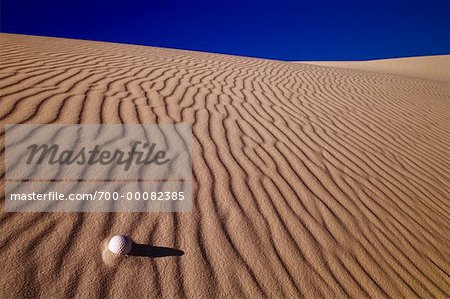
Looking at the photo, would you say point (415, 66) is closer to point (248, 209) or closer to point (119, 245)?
point (248, 209)

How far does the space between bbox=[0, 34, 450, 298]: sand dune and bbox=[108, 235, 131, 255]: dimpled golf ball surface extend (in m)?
0.08

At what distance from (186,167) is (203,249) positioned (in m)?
0.88

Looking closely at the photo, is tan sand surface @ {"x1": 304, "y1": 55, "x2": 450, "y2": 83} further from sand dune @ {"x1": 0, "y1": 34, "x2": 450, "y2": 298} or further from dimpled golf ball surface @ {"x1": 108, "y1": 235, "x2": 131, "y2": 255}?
dimpled golf ball surface @ {"x1": 108, "y1": 235, "x2": 131, "y2": 255}

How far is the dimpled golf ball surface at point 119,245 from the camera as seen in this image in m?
1.75

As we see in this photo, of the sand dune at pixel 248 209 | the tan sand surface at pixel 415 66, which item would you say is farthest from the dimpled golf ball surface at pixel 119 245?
the tan sand surface at pixel 415 66

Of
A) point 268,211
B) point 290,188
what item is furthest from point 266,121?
point 268,211

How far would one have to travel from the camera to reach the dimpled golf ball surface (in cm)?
175

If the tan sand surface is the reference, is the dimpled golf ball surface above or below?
above

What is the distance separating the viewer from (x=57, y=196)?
6.87ft

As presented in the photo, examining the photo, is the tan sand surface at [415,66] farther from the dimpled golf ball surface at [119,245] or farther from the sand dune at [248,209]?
the dimpled golf ball surface at [119,245]

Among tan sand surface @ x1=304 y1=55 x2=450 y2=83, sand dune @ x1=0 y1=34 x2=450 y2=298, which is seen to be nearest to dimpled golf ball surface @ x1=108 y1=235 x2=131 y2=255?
sand dune @ x1=0 y1=34 x2=450 y2=298

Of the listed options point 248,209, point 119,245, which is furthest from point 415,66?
point 119,245

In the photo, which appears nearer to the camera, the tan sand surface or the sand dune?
the sand dune

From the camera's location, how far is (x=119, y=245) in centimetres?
175
